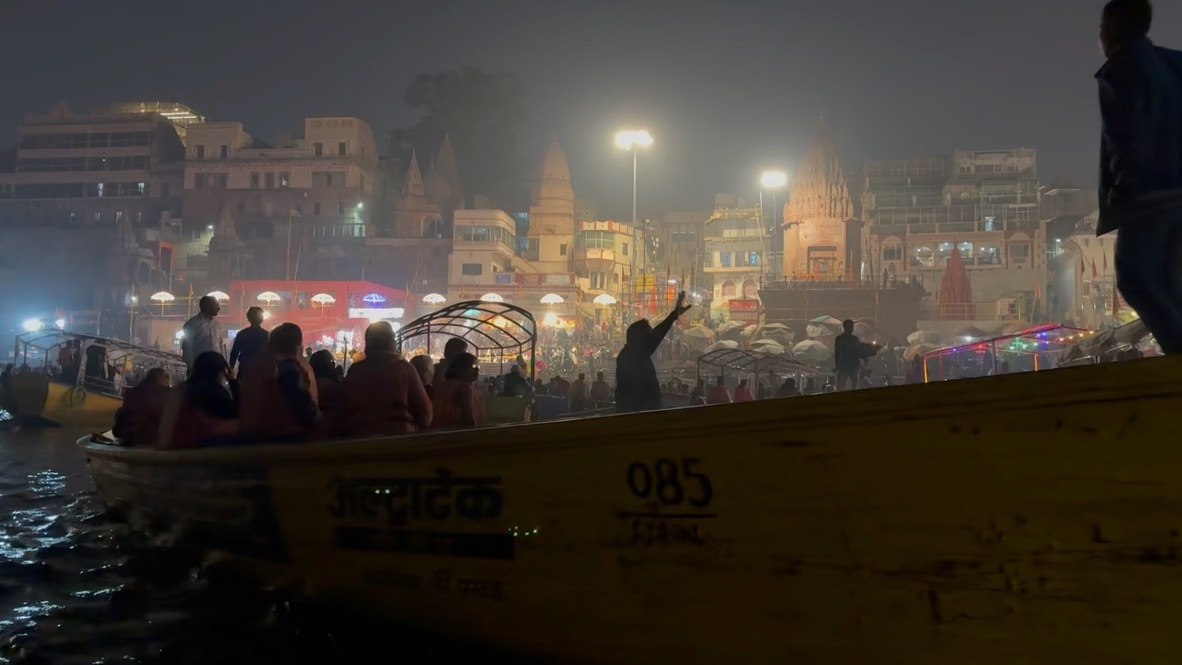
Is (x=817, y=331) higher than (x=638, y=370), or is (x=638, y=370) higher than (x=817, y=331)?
(x=817, y=331)

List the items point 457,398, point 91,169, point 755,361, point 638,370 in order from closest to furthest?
point 457,398, point 638,370, point 755,361, point 91,169

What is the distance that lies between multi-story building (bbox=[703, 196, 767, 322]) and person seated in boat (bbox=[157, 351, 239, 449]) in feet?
178

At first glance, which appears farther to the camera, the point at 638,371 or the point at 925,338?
the point at 925,338

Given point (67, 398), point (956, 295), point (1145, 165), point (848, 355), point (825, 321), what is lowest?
point (67, 398)

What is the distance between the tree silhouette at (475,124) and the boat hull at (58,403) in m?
56.4

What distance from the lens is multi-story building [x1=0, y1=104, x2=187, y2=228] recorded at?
2537 inches

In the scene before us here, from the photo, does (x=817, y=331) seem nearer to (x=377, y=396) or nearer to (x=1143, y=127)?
(x=377, y=396)

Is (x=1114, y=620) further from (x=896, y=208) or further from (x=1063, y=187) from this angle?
(x=1063, y=187)

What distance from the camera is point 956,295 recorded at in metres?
43.1

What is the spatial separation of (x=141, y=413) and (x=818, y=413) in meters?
7.63

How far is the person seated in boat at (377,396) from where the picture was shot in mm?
4672

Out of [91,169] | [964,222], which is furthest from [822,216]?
[91,169]

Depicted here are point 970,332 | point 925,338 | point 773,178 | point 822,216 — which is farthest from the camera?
point 822,216

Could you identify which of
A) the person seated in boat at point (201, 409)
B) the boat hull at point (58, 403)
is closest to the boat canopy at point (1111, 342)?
the person seated in boat at point (201, 409)
